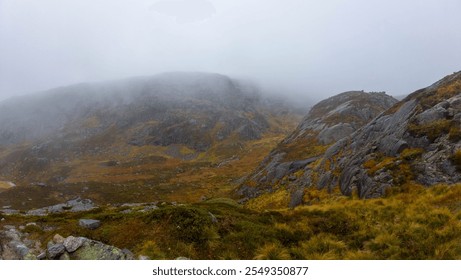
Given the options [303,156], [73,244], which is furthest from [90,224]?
[303,156]

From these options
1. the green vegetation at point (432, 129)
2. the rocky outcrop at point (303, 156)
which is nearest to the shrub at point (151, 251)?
the green vegetation at point (432, 129)

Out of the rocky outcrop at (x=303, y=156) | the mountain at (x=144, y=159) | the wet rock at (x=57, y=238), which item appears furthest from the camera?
the mountain at (x=144, y=159)

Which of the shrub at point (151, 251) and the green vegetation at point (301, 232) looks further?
the shrub at point (151, 251)

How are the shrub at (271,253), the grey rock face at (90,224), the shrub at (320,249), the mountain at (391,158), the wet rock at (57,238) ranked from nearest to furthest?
the shrub at (320,249) < the shrub at (271,253) < the wet rock at (57,238) < the grey rock face at (90,224) < the mountain at (391,158)

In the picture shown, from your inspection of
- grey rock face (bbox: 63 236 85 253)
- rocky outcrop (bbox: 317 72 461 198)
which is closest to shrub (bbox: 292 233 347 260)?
grey rock face (bbox: 63 236 85 253)

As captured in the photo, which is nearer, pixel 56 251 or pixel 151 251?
pixel 56 251

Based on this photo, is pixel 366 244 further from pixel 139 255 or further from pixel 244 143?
pixel 244 143

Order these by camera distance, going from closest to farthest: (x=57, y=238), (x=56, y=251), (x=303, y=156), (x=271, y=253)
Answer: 1. (x=271, y=253)
2. (x=56, y=251)
3. (x=57, y=238)
4. (x=303, y=156)

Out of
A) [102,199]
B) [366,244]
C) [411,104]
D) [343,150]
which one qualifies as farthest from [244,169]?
[366,244]

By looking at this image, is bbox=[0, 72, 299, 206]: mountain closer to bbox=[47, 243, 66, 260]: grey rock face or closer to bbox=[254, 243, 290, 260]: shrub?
bbox=[47, 243, 66, 260]: grey rock face

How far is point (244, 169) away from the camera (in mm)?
111812

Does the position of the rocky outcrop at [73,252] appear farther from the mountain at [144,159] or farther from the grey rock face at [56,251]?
the mountain at [144,159]

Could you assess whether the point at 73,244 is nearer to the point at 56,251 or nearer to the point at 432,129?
the point at 56,251
